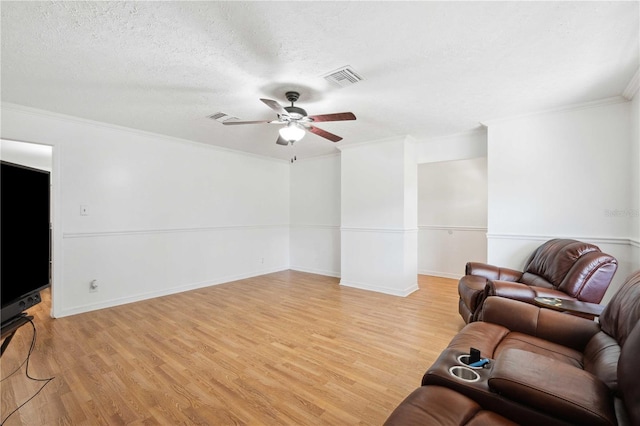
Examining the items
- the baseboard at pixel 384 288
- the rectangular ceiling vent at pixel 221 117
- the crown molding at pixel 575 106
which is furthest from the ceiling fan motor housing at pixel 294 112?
the baseboard at pixel 384 288

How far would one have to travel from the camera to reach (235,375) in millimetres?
2180

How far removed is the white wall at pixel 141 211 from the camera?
11.3ft

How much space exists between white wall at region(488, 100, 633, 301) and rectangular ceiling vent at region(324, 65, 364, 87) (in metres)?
2.22

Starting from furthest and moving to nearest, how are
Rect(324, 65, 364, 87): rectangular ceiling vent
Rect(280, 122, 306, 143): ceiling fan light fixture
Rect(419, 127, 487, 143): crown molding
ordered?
Rect(419, 127, 487, 143): crown molding, Rect(280, 122, 306, 143): ceiling fan light fixture, Rect(324, 65, 364, 87): rectangular ceiling vent

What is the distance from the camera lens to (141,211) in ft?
13.6

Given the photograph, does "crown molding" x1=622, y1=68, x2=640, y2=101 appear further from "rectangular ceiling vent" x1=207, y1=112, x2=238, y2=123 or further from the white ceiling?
"rectangular ceiling vent" x1=207, y1=112, x2=238, y2=123

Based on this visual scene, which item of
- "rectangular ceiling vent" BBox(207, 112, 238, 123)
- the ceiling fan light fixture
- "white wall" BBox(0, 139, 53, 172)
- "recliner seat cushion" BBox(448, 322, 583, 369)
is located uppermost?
"rectangular ceiling vent" BBox(207, 112, 238, 123)

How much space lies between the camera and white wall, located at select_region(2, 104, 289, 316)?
3443mm

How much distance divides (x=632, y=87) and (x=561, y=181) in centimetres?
102

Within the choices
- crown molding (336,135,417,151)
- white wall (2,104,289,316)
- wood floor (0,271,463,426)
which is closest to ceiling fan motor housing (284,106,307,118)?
crown molding (336,135,417,151)

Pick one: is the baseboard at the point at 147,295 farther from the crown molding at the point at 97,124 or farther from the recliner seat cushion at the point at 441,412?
the recliner seat cushion at the point at 441,412

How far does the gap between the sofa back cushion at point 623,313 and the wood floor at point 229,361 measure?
1207 millimetres

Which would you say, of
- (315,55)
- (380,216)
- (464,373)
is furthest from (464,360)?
(380,216)

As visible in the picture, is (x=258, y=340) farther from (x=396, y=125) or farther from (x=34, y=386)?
(x=396, y=125)
